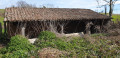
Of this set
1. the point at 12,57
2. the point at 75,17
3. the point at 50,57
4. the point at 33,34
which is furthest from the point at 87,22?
the point at 12,57

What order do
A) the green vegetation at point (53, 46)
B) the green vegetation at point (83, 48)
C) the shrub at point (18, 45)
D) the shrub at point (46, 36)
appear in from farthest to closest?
the shrub at point (46, 36) → the shrub at point (18, 45) → the green vegetation at point (83, 48) → the green vegetation at point (53, 46)

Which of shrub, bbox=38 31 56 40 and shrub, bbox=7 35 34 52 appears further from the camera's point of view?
shrub, bbox=38 31 56 40

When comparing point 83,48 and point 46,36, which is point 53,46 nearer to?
point 46,36

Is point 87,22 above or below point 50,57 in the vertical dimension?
above

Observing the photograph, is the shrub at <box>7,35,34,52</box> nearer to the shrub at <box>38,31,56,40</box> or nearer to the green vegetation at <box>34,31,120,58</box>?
the green vegetation at <box>34,31,120,58</box>

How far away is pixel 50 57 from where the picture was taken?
20.5 ft

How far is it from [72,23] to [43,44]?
291 inches

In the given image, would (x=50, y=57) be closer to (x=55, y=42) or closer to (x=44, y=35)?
(x=55, y=42)

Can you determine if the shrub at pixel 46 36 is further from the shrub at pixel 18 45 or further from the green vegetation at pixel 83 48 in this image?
the shrub at pixel 18 45

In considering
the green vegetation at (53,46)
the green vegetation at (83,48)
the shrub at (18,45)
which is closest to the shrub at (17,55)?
the green vegetation at (53,46)

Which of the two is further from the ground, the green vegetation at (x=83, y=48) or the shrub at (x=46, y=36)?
the shrub at (x=46, y=36)

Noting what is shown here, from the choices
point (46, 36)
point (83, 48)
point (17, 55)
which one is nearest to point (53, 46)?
point (46, 36)

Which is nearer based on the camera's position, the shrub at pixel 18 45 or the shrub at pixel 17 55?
the shrub at pixel 17 55

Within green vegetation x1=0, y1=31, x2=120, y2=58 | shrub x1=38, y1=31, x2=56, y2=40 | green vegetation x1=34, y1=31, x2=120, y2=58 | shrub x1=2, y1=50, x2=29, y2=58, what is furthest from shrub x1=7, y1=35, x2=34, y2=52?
shrub x1=38, y1=31, x2=56, y2=40
